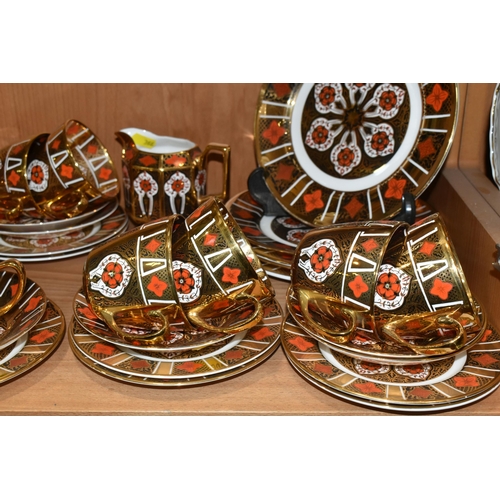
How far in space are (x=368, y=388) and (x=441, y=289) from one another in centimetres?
16

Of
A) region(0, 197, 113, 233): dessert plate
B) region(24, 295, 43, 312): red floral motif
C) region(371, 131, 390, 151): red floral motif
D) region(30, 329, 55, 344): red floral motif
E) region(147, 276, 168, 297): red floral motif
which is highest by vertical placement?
region(371, 131, 390, 151): red floral motif

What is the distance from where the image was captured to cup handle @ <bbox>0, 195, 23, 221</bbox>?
1.04m

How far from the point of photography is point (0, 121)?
111cm

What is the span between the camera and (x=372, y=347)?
79 centimetres

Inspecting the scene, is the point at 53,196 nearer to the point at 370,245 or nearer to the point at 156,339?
the point at 156,339

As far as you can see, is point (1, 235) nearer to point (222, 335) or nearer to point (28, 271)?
point (28, 271)

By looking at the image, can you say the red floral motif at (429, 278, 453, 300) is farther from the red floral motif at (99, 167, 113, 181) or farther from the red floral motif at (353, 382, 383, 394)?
the red floral motif at (99, 167, 113, 181)

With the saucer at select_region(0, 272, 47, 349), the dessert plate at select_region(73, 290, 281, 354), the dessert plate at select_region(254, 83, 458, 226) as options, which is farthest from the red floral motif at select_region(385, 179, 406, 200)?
the saucer at select_region(0, 272, 47, 349)

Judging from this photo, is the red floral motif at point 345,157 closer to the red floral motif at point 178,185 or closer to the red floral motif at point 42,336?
the red floral motif at point 178,185

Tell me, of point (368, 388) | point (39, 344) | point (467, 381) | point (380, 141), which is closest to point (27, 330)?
point (39, 344)

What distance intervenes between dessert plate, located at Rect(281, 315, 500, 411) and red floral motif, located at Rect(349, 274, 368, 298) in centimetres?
9

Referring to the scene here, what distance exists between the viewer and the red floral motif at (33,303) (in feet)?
2.78

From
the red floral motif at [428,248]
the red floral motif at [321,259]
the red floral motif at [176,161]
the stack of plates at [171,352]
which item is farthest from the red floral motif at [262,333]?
the red floral motif at [176,161]

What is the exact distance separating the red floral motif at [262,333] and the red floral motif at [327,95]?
0.41 m
